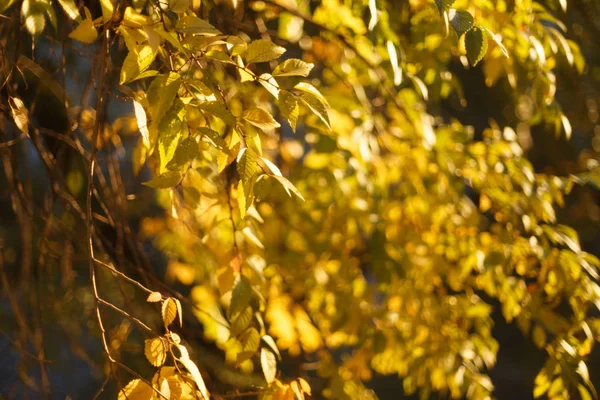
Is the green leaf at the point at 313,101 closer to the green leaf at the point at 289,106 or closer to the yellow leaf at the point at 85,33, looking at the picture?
the green leaf at the point at 289,106

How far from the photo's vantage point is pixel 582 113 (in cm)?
312

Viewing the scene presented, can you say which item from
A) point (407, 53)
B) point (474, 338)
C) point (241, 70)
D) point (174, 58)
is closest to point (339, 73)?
point (407, 53)

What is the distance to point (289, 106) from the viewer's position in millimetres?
794

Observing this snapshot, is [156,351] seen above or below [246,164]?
below

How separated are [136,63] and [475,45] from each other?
405 mm

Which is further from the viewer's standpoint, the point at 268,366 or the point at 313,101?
the point at 268,366

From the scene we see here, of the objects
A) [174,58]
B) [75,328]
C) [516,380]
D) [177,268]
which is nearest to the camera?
[174,58]

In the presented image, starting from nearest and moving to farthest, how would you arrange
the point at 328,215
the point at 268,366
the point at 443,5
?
the point at 443,5 → the point at 268,366 → the point at 328,215

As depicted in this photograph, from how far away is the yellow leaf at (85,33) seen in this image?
2.55 feet

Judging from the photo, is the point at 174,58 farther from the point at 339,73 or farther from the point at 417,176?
the point at 417,176

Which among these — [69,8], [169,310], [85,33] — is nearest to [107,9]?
[85,33]

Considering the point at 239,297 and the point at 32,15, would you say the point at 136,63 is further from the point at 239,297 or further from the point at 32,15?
the point at 239,297

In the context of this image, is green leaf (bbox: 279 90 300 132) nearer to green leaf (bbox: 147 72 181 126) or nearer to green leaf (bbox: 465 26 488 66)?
green leaf (bbox: 147 72 181 126)

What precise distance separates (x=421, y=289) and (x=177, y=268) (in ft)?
2.58
